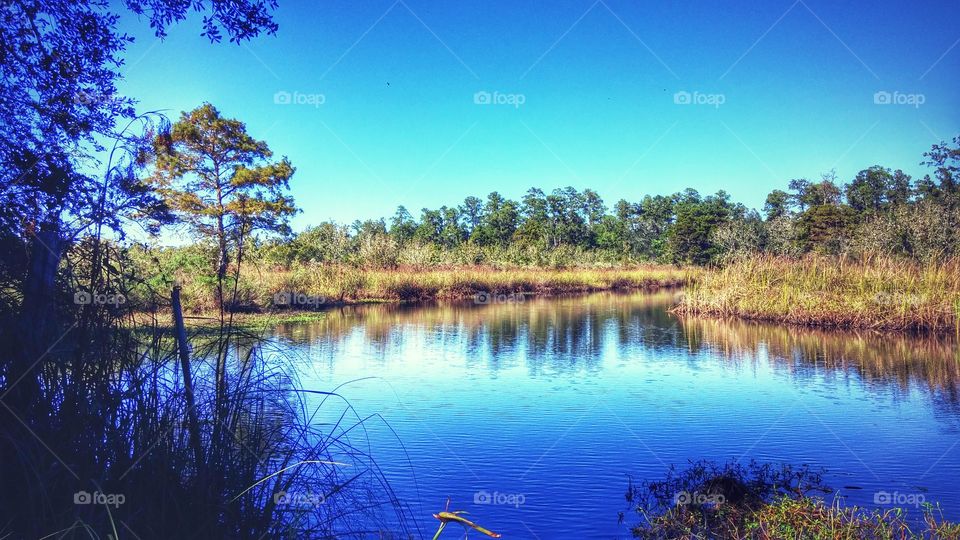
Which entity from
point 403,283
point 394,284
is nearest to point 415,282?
point 403,283

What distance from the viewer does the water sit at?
5523mm

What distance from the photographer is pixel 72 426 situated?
2.92m

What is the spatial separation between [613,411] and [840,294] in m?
11.7

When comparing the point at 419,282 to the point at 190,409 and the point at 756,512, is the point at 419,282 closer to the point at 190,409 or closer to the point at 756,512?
the point at 756,512

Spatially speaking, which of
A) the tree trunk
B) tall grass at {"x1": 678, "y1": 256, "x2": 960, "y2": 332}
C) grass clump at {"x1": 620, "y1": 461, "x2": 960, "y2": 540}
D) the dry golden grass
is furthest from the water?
the dry golden grass

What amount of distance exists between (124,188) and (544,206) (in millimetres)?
63967

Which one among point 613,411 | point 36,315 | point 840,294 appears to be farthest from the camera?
point 840,294

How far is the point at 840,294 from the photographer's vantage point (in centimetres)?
1709

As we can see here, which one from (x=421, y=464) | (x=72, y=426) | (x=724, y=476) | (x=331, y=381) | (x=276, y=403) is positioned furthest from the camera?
(x=331, y=381)

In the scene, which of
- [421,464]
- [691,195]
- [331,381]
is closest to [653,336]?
[331,381]

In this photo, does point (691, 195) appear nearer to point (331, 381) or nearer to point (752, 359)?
point (752, 359)

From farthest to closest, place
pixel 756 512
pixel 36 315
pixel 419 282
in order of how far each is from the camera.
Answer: pixel 419 282 → pixel 756 512 → pixel 36 315

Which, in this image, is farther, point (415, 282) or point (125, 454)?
point (415, 282)

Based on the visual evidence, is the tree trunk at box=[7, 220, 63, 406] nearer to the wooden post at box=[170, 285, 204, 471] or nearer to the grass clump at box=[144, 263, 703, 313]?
the wooden post at box=[170, 285, 204, 471]
